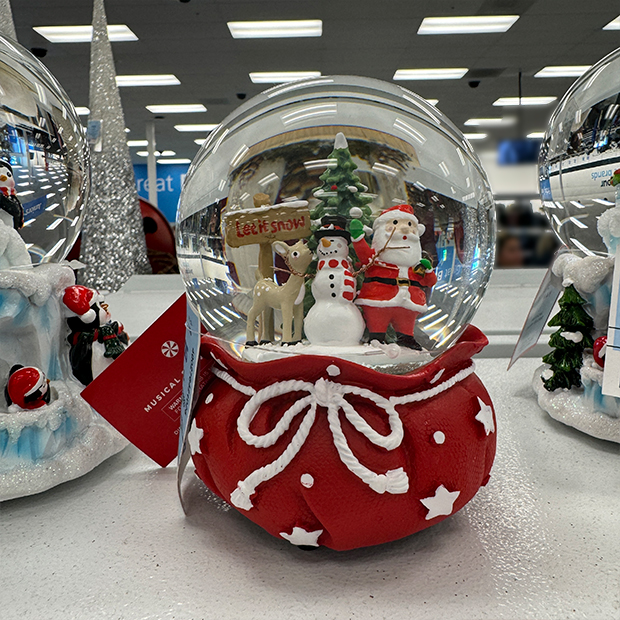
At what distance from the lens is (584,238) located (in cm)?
94

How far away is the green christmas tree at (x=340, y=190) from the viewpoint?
0.58 m

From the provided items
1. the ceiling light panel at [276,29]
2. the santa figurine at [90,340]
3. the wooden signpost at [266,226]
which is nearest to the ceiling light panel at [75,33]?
the ceiling light panel at [276,29]

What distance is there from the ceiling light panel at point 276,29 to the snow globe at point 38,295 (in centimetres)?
407

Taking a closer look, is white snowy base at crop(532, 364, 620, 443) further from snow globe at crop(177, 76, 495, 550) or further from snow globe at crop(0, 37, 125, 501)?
snow globe at crop(0, 37, 125, 501)

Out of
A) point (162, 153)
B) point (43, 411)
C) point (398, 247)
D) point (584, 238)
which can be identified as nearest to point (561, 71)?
point (584, 238)

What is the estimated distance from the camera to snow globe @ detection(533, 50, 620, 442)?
86cm

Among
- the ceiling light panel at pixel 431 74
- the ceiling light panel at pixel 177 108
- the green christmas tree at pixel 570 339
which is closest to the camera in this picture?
the green christmas tree at pixel 570 339

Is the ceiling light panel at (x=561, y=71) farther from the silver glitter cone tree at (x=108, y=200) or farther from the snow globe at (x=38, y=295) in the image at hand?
the snow globe at (x=38, y=295)

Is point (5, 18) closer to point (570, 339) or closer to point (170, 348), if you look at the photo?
point (170, 348)

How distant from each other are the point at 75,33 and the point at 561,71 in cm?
436

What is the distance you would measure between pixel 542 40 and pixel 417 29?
3.66ft

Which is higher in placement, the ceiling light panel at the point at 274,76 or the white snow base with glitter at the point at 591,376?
the ceiling light panel at the point at 274,76

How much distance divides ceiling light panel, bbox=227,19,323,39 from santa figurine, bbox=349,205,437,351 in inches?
171

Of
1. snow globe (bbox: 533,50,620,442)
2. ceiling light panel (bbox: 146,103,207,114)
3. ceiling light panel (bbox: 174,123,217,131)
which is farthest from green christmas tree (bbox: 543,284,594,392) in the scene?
ceiling light panel (bbox: 174,123,217,131)
